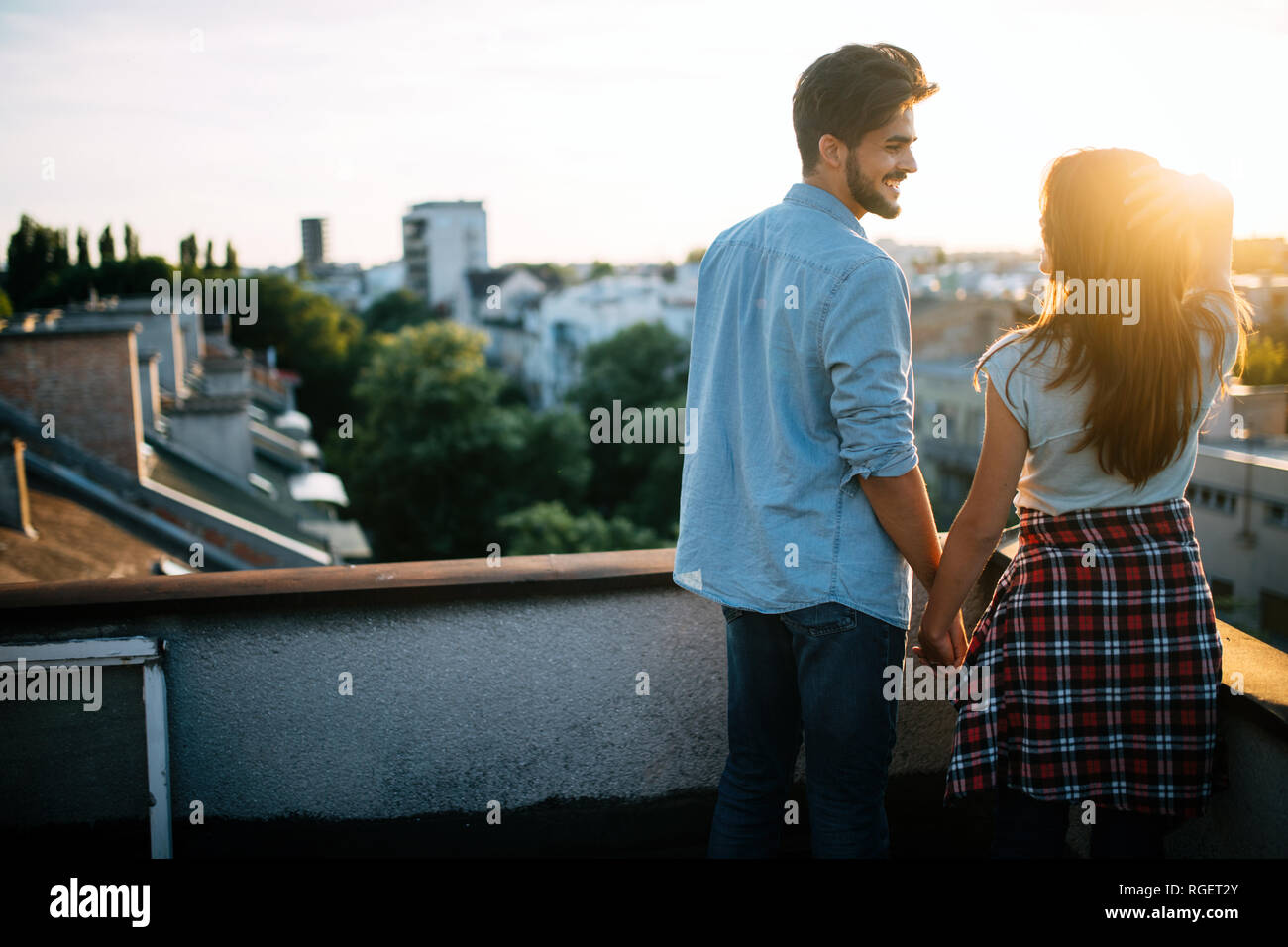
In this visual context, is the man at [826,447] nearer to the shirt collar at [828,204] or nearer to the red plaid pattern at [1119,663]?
the shirt collar at [828,204]

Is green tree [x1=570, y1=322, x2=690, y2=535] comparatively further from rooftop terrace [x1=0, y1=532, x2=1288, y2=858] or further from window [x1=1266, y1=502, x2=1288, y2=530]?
rooftop terrace [x1=0, y1=532, x2=1288, y2=858]

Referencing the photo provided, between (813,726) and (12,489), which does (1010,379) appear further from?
(12,489)

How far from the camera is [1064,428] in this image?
2.15 meters

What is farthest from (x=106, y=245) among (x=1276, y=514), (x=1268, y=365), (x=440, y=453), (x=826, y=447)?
(x=826, y=447)

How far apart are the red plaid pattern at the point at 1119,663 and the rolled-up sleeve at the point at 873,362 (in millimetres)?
491

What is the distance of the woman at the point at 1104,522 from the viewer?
2.10 meters

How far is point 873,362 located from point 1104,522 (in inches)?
25.3

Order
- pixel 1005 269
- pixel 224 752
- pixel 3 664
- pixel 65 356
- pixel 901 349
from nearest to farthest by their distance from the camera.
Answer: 1. pixel 901 349
2. pixel 3 664
3. pixel 224 752
4. pixel 65 356
5. pixel 1005 269

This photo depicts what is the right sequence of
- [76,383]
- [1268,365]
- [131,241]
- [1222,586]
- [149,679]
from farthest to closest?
[131,241] → [1268,365] → [76,383] → [1222,586] → [149,679]

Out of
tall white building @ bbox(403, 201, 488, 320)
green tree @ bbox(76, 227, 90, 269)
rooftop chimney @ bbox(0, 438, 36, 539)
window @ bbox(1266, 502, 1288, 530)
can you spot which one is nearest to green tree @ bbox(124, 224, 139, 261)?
green tree @ bbox(76, 227, 90, 269)

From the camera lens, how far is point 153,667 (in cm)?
281

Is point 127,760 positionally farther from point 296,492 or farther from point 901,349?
point 296,492

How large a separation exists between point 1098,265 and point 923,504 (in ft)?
1.94

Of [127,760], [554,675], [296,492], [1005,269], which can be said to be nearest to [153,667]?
[127,760]
